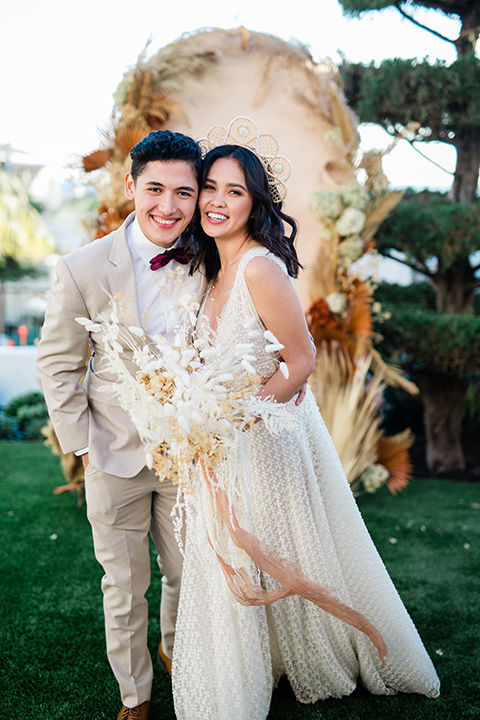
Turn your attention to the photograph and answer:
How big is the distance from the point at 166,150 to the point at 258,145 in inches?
15.2

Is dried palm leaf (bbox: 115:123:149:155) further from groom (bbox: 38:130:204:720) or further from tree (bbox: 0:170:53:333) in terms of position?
tree (bbox: 0:170:53:333)

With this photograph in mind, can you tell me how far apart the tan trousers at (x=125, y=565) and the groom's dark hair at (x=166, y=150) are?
46.2 inches

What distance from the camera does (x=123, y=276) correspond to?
2162 mm

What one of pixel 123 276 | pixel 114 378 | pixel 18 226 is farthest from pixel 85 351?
pixel 18 226

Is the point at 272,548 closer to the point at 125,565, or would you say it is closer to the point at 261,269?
the point at 125,565

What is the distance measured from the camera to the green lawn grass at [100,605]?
2.30 m

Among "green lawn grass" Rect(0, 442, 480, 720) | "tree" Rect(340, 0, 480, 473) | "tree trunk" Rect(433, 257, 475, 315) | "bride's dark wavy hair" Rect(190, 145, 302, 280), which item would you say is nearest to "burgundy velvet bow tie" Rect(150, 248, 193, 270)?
"bride's dark wavy hair" Rect(190, 145, 302, 280)

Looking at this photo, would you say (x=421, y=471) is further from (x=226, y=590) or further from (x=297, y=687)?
(x=226, y=590)

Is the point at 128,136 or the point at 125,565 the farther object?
the point at 128,136

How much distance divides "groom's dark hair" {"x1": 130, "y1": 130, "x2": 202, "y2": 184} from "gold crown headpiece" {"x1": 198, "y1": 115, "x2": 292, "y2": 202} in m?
0.17

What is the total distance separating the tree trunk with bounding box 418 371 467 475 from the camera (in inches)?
234

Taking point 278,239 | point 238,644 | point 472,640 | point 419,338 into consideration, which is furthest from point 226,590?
point 419,338

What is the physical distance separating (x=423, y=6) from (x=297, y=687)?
233 inches

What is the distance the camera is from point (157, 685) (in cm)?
248
